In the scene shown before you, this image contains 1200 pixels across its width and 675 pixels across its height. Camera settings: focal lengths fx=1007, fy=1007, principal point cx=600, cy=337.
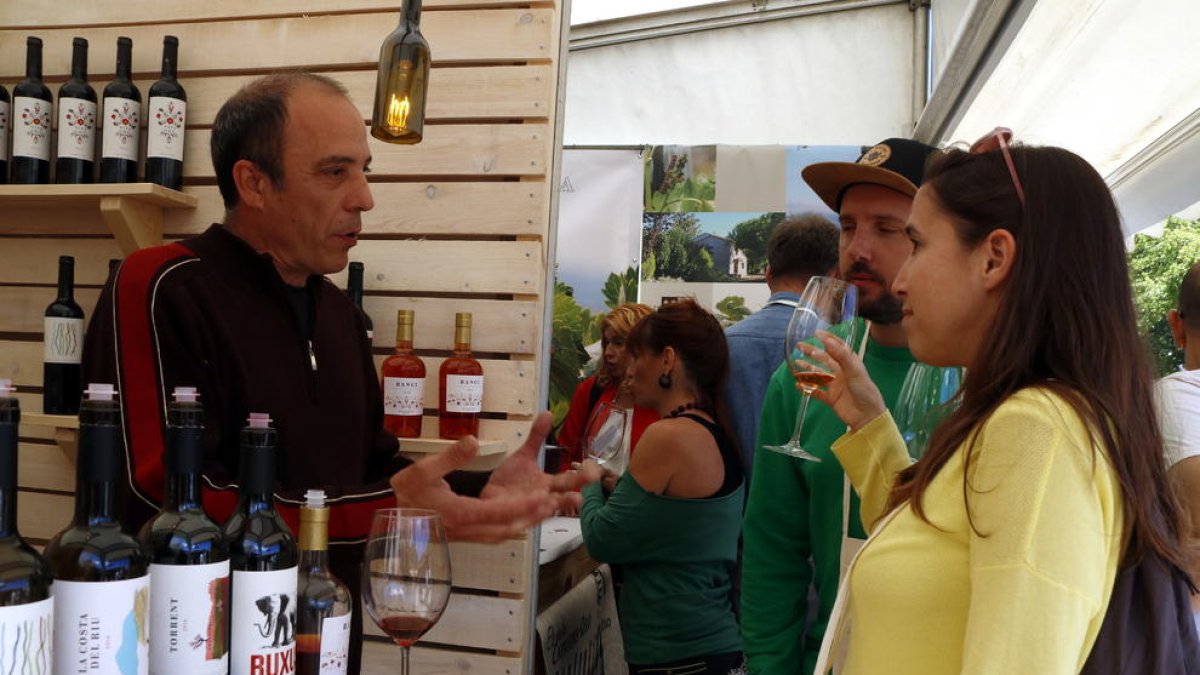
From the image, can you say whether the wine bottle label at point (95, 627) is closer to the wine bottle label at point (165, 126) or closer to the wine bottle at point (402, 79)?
the wine bottle at point (402, 79)

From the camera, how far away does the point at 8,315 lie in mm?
3014

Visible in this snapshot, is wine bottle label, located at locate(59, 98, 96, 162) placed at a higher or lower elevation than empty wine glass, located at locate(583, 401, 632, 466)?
higher

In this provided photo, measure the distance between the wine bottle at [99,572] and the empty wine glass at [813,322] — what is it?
1.08 meters

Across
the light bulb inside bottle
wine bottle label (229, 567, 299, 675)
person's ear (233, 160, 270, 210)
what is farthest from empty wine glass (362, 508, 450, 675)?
person's ear (233, 160, 270, 210)

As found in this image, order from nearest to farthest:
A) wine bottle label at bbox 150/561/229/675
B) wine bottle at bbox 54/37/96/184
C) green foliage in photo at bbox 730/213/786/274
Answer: wine bottle label at bbox 150/561/229/675 < wine bottle at bbox 54/37/96/184 < green foliage in photo at bbox 730/213/786/274

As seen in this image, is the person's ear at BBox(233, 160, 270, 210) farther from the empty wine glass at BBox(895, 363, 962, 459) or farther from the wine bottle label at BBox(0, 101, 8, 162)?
the empty wine glass at BBox(895, 363, 962, 459)

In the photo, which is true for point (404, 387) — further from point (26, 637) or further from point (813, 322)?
point (26, 637)

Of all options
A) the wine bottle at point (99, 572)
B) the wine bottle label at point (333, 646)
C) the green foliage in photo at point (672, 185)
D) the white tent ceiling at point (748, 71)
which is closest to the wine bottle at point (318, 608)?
the wine bottle label at point (333, 646)

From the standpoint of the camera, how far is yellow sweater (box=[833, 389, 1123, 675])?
1.00 metres

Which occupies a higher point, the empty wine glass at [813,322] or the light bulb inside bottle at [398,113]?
Result: the light bulb inside bottle at [398,113]

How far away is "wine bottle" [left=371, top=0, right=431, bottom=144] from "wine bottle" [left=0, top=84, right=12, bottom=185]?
5.15 ft

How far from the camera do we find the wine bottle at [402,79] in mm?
1790

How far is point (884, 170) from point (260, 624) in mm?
1382

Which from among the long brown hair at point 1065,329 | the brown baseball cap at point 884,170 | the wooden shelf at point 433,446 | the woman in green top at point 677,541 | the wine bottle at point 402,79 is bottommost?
the woman in green top at point 677,541
